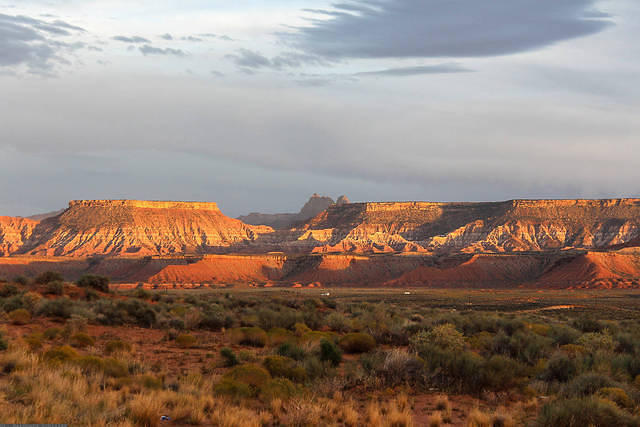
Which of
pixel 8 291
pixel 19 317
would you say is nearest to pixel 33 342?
pixel 19 317

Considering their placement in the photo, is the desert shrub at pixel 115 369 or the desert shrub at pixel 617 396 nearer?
the desert shrub at pixel 617 396

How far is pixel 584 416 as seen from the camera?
415 inches

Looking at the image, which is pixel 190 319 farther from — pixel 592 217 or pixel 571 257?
pixel 592 217

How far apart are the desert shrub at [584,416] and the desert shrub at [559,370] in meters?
4.93

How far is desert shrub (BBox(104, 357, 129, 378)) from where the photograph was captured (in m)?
13.8

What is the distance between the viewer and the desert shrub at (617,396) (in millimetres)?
12547

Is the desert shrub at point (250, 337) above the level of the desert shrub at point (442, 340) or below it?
below

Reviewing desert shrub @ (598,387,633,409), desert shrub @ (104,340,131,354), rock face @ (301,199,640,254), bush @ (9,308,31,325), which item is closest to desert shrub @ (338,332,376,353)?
desert shrub @ (104,340,131,354)

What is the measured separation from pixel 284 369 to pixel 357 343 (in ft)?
18.8

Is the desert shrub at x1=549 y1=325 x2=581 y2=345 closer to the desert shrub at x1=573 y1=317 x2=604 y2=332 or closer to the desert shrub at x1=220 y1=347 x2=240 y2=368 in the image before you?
the desert shrub at x1=573 y1=317 x2=604 y2=332

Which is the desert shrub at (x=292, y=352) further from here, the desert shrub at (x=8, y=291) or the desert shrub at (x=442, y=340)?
the desert shrub at (x=8, y=291)

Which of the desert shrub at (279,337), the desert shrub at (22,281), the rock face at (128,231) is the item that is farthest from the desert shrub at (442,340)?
the rock face at (128,231)

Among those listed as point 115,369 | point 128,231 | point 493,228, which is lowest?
point 128,231

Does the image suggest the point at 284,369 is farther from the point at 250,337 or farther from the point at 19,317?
the point at 19,317
